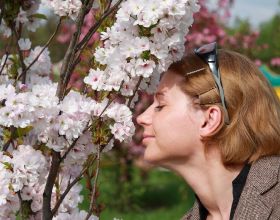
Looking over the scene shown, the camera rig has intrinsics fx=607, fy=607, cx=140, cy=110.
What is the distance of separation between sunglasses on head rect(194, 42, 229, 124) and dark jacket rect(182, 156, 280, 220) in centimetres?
22

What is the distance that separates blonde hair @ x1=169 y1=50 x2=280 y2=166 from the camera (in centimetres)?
225

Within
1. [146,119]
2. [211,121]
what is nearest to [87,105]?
[146,119]

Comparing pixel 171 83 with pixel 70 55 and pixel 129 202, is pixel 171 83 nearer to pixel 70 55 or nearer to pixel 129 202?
pixel 70 55

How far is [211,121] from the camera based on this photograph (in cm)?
Answer: 228

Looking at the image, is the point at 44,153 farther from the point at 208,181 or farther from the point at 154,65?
the point at 208,181

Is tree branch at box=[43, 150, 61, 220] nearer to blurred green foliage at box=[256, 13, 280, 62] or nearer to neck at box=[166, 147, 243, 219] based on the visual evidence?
neck at box=[166, 147, 243, 219]

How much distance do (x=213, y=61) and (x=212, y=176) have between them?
17.2 inches

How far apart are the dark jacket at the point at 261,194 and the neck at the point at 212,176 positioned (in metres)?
0.11

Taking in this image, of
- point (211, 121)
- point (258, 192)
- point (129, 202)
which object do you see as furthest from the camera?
point (129, 202)

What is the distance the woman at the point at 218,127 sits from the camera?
7.36ft

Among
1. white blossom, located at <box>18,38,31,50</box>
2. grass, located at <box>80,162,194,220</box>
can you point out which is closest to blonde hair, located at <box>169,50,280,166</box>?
white blossom, located at <box>18,38,31,50</box>

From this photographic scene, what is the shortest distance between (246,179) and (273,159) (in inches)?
5.3

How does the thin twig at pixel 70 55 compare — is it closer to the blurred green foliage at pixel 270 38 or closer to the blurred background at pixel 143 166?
the blurred background at pixel 143 166

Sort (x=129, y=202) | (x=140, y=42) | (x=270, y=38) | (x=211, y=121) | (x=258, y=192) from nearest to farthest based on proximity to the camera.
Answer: (x=140, y=42) → (x=258, y=192) → (x=211, y=121) → (x=129, y=202) → (x=270, y=38)
